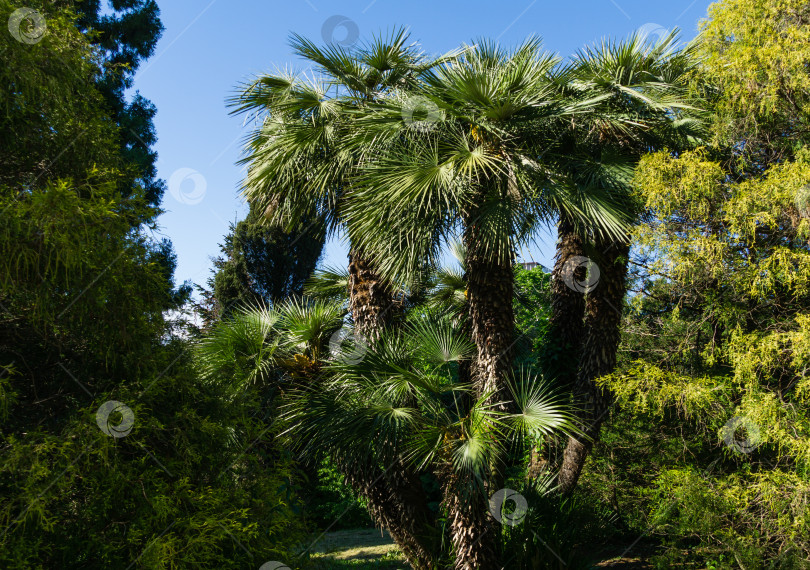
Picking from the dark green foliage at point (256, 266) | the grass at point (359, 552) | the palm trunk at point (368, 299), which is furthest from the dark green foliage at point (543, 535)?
the dark green foliage at point (256, 266)

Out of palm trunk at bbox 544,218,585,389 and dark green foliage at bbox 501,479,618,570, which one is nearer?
→ dark green foliage at bbox 501,479,618,570

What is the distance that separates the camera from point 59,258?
421 centimetres

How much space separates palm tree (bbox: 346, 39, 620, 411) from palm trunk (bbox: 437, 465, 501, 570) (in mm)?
1175

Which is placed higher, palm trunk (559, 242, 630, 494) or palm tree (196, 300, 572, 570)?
palm trunk (559, 242, 630, 494)

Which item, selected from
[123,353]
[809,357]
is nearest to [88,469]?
[123,353]

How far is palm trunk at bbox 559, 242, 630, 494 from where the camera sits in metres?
8.18

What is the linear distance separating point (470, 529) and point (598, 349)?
118 inches

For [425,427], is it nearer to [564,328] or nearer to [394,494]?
[394,494]

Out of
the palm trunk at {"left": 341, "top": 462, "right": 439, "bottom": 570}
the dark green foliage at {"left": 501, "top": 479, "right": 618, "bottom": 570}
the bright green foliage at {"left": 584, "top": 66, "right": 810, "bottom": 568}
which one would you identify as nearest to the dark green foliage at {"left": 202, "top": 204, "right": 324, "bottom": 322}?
the palm trunk at {"left": 341, "top": 462, "right": 439, "bottom": 570}

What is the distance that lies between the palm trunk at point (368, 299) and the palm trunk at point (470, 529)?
8.04 ft

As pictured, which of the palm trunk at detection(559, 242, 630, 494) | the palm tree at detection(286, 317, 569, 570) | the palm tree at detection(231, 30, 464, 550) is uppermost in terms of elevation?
the palm tree at detection(231, 30, 464, 550)

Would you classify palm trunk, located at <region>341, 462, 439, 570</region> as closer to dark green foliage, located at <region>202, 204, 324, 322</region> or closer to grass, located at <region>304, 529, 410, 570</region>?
grass, located at <region>304, 529, 410, 570</region>

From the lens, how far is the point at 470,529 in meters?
6.85

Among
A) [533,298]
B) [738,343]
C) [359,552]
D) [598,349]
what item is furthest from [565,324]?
[533,298]
